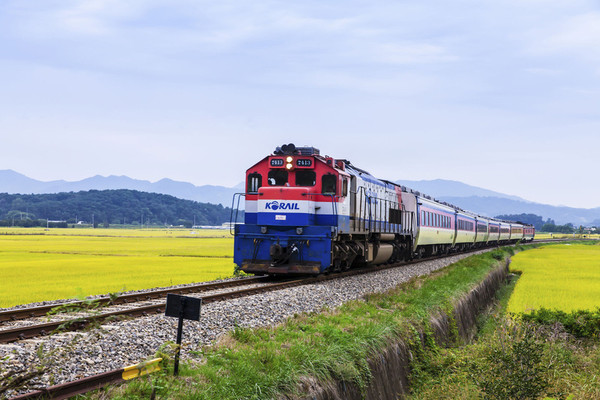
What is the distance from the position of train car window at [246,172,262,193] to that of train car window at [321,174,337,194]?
91.3 inches

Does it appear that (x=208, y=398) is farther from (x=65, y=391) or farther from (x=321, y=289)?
(x=321, y=289)

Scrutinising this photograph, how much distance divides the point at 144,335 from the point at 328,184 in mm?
11469

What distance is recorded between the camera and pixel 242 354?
8.52 meters

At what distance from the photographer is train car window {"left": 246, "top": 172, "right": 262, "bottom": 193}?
827 inches

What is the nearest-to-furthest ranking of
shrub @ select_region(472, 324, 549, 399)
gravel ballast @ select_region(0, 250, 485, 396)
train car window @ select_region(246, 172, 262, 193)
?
gravel ballast @ select_region(0, 250, 485, 396) → shrub @ select_region(472, 324, 549, 399) → train car window @ select_region(246, 172, 262, 193)

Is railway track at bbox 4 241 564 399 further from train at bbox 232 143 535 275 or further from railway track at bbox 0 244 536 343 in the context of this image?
train at bbox 232 143 535 275

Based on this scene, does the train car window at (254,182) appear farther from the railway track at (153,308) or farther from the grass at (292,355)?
the grass at (292,355)

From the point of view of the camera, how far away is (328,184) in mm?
20234

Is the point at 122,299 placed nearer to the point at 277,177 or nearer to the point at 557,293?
the point at 277,177

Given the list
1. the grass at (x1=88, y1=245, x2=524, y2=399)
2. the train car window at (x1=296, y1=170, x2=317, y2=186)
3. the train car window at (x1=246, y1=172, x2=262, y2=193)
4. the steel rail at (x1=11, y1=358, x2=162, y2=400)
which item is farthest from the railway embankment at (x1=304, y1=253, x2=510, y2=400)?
the train car window at (x1=246, y1=172, x2=262, y2=193)

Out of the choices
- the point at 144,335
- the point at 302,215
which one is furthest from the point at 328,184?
the point at 144,335

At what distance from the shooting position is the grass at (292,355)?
6863 mm


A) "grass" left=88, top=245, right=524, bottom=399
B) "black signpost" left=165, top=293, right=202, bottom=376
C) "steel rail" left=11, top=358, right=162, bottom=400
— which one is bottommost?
"grass" left=88, top=245, right=524, bottom=399

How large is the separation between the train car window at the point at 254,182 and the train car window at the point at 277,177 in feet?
1.31
